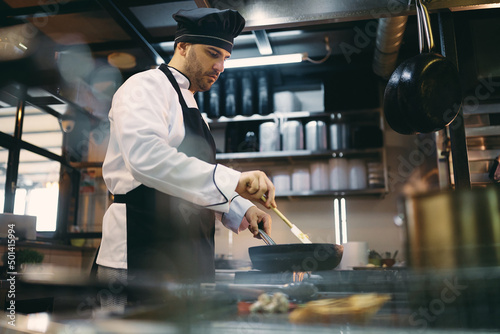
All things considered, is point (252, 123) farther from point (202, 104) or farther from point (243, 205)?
point (243, 205)

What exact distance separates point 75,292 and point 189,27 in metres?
1.02

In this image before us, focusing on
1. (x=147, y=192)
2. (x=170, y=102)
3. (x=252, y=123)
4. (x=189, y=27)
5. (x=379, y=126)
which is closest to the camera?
(x=147, y=192)

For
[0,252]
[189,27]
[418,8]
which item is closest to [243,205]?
[189,27]

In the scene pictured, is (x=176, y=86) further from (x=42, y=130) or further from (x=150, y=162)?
(x=42, y=130)

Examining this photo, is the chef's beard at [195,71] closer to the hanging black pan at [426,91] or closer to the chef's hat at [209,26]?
the chef's hat at [209,26]

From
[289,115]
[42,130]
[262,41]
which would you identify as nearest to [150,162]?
[262,41]

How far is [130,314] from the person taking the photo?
521mm

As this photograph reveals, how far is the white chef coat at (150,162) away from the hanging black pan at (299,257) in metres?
0.16

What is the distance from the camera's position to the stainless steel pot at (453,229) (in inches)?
20.8

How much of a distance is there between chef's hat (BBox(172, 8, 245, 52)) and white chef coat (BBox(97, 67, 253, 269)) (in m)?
0.19

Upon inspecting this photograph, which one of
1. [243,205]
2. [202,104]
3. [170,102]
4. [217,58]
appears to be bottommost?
[243,205]

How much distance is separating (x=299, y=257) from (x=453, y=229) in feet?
1.53

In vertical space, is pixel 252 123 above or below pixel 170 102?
above

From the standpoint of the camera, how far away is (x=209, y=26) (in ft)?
4.42
